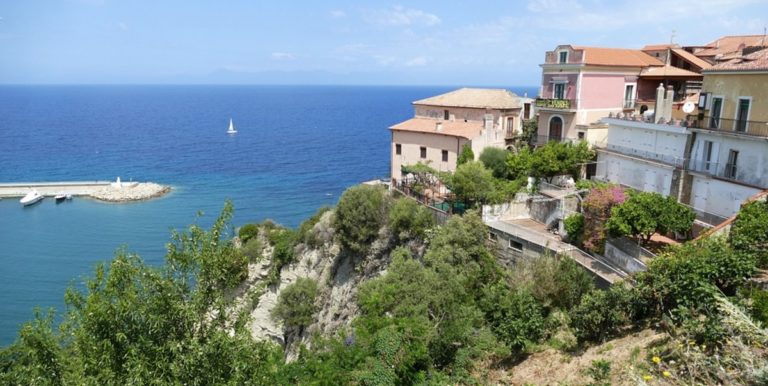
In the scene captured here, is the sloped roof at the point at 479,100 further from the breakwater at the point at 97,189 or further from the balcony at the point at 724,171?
the breakwater at the point at 97,189

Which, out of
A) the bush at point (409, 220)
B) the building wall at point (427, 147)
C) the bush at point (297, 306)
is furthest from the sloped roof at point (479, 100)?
the bush at point (297, 306)

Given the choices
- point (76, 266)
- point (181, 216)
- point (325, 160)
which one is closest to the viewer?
A: point (76, 266)

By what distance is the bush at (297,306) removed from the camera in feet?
114

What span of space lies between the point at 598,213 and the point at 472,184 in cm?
848

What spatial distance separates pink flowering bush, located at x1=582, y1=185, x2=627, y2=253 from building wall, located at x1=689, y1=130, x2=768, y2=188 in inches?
218

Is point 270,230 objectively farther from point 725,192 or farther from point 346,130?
point 346,130

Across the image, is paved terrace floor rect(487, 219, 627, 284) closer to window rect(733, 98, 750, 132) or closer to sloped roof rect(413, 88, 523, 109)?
window rect(733, 98, 750, 132)

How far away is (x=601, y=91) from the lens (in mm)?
36719

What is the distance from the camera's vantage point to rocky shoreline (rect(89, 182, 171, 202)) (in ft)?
230

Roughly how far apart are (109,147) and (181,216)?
6267 cm

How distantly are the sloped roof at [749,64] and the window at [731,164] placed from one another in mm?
3914

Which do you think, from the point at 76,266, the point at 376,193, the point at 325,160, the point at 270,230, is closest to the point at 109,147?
the point at 325,160

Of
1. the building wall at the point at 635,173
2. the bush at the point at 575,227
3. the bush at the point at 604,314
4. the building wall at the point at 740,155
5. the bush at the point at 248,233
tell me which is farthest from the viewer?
the bush at the point at 248,233

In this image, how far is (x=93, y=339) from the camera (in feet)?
37.6
